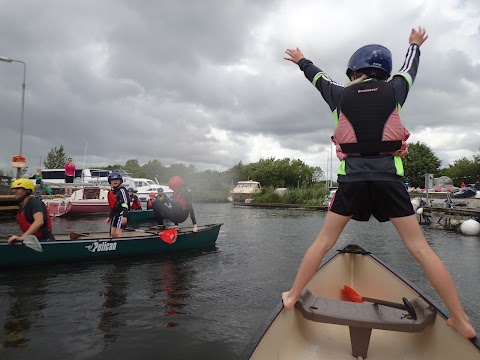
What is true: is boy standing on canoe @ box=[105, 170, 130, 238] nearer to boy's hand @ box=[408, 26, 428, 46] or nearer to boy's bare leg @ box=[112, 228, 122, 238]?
boy's bare leg @ box=[112, 228, 122, 238]

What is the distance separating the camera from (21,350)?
13.7 ft

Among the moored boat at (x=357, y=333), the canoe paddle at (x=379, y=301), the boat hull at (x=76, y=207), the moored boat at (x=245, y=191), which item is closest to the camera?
the moored boat at (x=357, y=333)

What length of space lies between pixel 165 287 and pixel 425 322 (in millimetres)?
5360

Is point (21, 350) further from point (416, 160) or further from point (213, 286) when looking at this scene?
point (416, 160)

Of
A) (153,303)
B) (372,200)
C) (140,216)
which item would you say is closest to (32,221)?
(153,303)

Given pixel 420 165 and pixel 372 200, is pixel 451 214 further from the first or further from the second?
pixel 420 165

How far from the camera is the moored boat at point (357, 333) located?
2.62 meters

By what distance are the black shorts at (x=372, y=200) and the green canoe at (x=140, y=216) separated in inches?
662

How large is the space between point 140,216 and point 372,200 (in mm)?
17491

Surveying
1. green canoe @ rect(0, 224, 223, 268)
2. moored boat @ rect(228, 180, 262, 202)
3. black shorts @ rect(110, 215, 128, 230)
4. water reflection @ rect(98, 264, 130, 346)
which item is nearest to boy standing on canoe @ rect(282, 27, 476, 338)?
water reflection @ rect(98, 264, 130, 346)

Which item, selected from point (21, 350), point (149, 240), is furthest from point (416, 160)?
point (21, 350)

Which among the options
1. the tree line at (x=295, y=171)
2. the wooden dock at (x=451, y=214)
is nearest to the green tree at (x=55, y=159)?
the tree line at (x=295, y=171)

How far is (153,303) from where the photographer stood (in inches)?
236

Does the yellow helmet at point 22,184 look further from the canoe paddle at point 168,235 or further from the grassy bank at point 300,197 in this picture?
the grassy bank at point 300,197
